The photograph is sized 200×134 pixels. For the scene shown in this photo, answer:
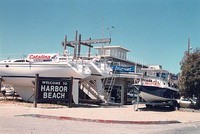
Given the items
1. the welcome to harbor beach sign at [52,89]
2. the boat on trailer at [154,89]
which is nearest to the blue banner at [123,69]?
the boat on trailer at [154,89]

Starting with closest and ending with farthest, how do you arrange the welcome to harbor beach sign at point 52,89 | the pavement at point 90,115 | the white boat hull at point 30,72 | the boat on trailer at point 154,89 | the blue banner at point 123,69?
the pavement at point 90,115, the welcome to harbor beach sign at point 52,89, the white boat hull at point 30,72, the boat on trailer at point 154,89, the blue banner at point 123,69

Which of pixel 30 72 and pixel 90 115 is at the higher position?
pixel 30 72

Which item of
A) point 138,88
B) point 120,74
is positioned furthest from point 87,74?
point 120,74

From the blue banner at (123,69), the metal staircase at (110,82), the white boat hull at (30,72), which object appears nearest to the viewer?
the white boat hull at (30,72)

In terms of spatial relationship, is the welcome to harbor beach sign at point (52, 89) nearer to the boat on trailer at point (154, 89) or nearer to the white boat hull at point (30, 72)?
the white boat hull at point (30, 72)

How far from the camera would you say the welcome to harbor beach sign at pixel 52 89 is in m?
24.7

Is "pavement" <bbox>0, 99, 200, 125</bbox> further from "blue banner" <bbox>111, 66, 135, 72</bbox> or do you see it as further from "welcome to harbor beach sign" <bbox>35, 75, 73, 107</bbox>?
"blue banner" <bbox>111, 66, 135, 72</bbox>

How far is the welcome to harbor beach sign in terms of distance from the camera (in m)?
24.7

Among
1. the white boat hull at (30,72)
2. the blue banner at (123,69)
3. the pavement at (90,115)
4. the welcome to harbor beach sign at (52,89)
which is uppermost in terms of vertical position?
the blue banner at (123,69)

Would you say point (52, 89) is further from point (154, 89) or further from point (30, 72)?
point (154, 89)

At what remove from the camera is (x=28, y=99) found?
30.6 m

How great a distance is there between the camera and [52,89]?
25.4 m

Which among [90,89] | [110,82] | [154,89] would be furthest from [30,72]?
[154,89]

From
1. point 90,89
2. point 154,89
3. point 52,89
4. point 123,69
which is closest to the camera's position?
point 52,89
